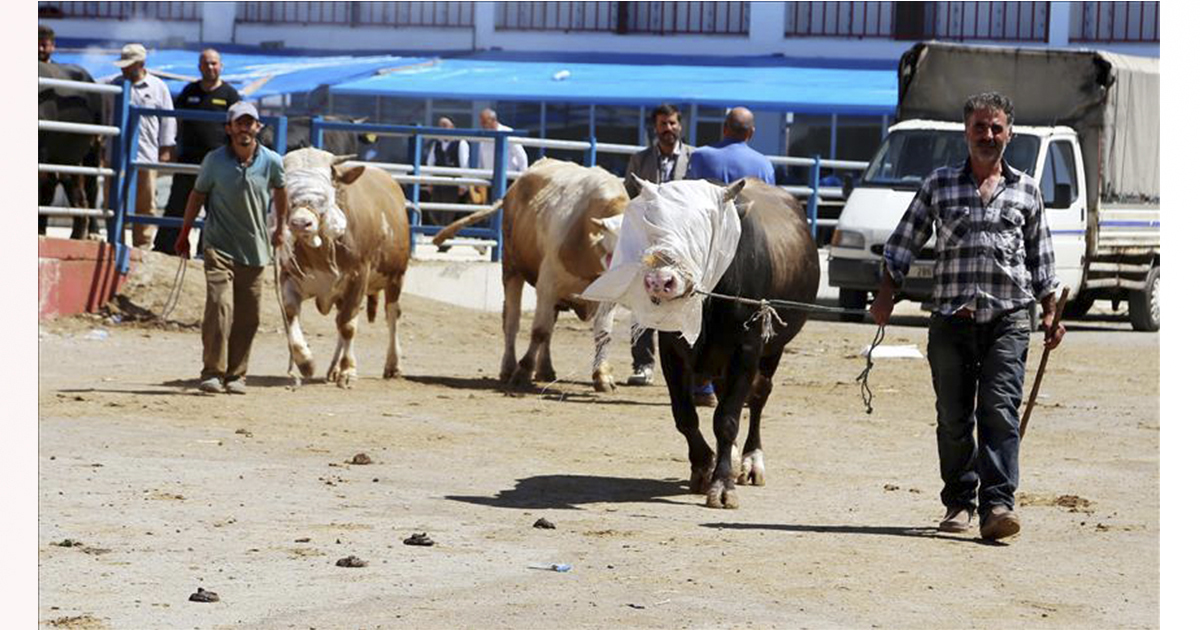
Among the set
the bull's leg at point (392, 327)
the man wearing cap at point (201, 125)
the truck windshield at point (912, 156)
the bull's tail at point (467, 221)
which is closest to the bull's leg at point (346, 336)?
the bull's leg at point (392, 327)

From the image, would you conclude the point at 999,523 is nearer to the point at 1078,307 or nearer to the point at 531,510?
the point at 531,510

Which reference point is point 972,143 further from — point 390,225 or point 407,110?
point 407,110

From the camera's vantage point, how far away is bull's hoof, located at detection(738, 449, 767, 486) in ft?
35.3

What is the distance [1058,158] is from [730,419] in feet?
40.3

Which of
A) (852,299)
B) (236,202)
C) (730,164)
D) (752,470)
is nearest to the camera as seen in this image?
(752,470)

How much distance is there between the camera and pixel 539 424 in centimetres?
1298

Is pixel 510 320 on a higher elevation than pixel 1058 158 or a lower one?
lower

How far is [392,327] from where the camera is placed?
15312mm

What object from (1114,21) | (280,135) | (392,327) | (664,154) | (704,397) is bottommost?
(704,397)

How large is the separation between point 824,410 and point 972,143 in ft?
17.8

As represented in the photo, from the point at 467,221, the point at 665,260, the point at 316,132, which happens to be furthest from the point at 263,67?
the point at 665,260

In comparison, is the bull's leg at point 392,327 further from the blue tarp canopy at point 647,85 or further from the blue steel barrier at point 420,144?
the blue tarp canopy at point 647,85

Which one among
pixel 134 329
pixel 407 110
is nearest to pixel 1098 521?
pixel 134 329

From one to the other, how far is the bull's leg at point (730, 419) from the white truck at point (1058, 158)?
10528mm
